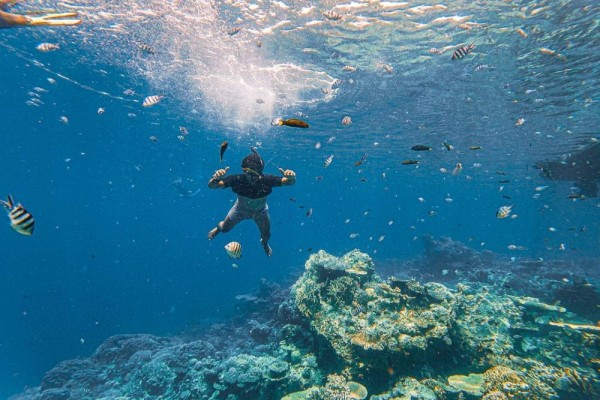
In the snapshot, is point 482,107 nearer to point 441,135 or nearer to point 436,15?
point 441,135

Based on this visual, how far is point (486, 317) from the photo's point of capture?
8.41 m

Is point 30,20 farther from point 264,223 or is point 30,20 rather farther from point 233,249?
point 264,223

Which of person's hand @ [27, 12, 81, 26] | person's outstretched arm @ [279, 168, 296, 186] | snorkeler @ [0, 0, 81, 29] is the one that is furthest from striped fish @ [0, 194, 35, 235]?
person's outstretched arm @ [279, 168, 296, 186]

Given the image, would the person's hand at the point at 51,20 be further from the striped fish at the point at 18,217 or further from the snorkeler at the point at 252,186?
the snorkeler at the point at 252,186

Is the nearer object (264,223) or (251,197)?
(251,197)

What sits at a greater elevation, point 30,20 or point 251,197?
point 251,197

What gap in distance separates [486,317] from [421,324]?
129 inches

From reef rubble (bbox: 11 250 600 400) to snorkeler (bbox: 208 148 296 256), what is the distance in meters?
2.88

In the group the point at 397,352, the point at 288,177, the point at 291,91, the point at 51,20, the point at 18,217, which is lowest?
the point at 397,352

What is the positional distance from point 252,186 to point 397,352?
4.97 meters

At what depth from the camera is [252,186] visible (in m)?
6.96

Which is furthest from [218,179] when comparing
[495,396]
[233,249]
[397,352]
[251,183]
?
[495,396]

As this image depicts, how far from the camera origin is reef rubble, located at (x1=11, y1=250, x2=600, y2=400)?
6039 mm

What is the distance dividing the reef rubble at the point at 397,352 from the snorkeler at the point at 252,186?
2884 millimetres
